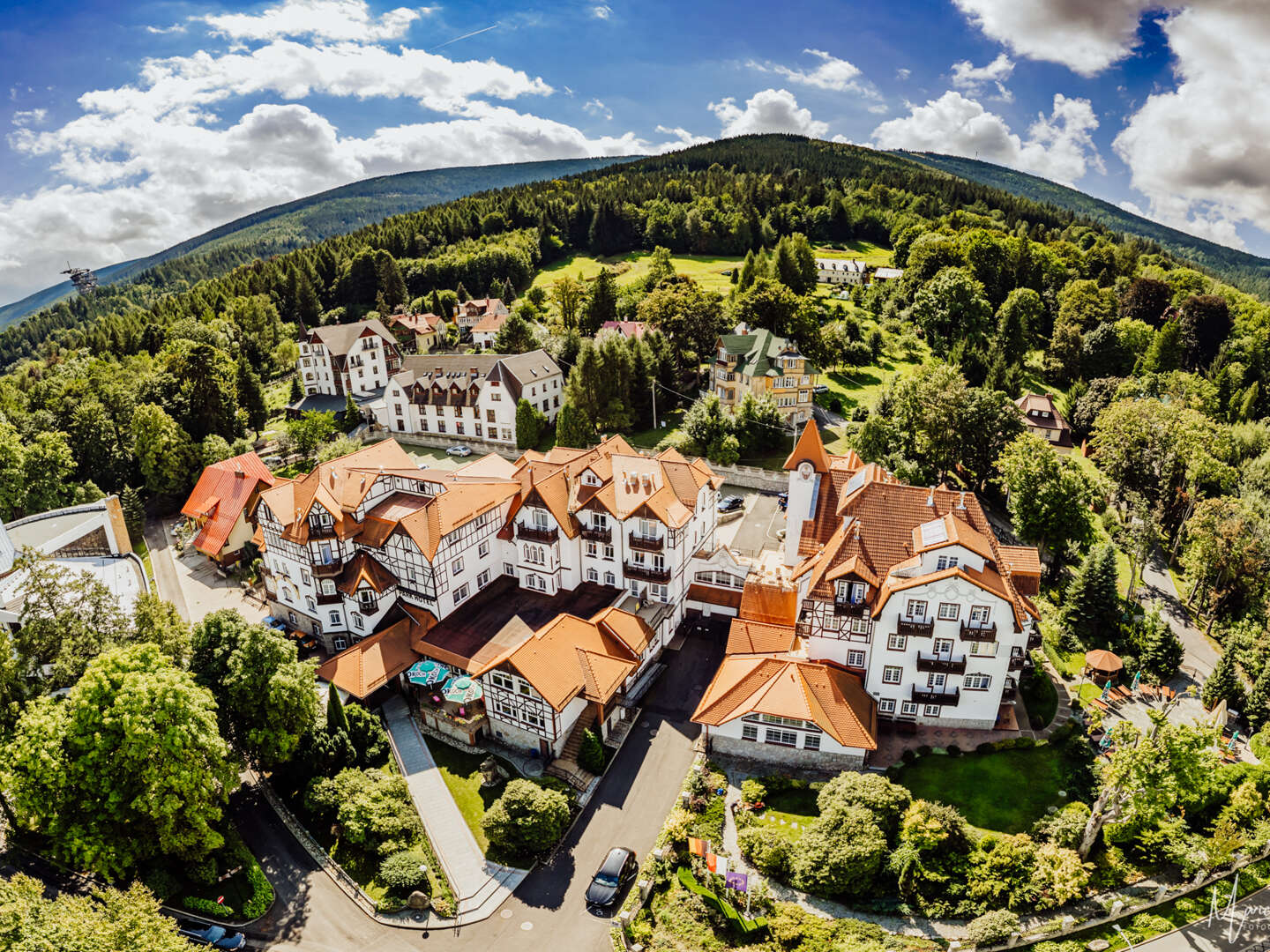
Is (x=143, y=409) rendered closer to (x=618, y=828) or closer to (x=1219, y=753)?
(x=618, y=828)

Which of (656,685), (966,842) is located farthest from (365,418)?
(966,842)

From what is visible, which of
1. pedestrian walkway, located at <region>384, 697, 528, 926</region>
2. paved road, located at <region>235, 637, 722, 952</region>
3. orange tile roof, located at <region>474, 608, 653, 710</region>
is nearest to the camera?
paved road, located at <region>235, 637, 722, 952</region>

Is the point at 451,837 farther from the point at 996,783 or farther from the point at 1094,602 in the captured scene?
the point at 1094,602

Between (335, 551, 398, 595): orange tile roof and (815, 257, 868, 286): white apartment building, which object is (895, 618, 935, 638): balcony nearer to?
(335, 551, 398, 595): orange tile roof

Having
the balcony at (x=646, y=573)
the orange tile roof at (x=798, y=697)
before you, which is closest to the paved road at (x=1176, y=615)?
the orange tile roof at (x=798, y=697)

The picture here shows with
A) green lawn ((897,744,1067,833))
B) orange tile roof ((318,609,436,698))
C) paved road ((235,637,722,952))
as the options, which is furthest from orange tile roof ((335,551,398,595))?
green lawn ((897,744,1067,833))

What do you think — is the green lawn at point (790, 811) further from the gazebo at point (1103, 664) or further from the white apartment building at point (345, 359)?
the white apartment building at point (345, 359)

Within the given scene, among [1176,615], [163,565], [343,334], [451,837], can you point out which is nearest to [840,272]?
[343,334]
